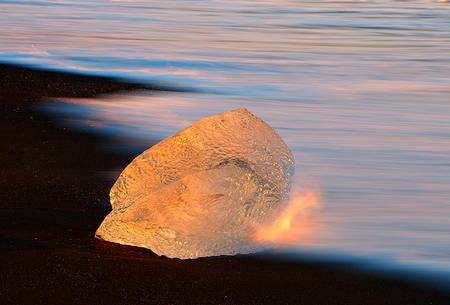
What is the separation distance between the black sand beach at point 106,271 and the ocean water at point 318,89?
1.07ft

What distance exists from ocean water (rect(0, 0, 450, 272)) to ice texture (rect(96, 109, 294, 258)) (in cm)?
25

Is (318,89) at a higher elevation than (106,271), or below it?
higher

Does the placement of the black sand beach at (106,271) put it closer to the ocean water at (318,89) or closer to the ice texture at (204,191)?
the ice texture at (204,191)

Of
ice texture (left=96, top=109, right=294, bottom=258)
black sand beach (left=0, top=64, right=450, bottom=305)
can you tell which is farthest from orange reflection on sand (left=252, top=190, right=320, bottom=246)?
black sand beach (left=0, top=64, right=450, bottom=305)

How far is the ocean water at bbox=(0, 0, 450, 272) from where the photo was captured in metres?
4.32

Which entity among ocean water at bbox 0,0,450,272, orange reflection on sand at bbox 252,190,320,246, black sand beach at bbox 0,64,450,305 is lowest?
black sand beach at bbox 0,64,450,305

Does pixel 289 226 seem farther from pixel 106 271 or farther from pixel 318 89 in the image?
pixel 318 89

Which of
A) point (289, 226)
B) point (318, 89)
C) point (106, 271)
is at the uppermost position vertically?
point (318, 89)

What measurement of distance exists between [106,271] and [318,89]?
17.7 feet

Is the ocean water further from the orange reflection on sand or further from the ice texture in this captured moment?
the ice texture

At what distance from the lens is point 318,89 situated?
8.55 m

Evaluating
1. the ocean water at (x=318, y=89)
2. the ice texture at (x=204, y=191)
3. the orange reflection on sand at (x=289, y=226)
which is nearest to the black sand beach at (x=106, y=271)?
the ice texture at (x=204, y=191)

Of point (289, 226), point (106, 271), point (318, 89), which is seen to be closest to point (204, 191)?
point (289, 226)

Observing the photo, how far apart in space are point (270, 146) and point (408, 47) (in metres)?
8.42
